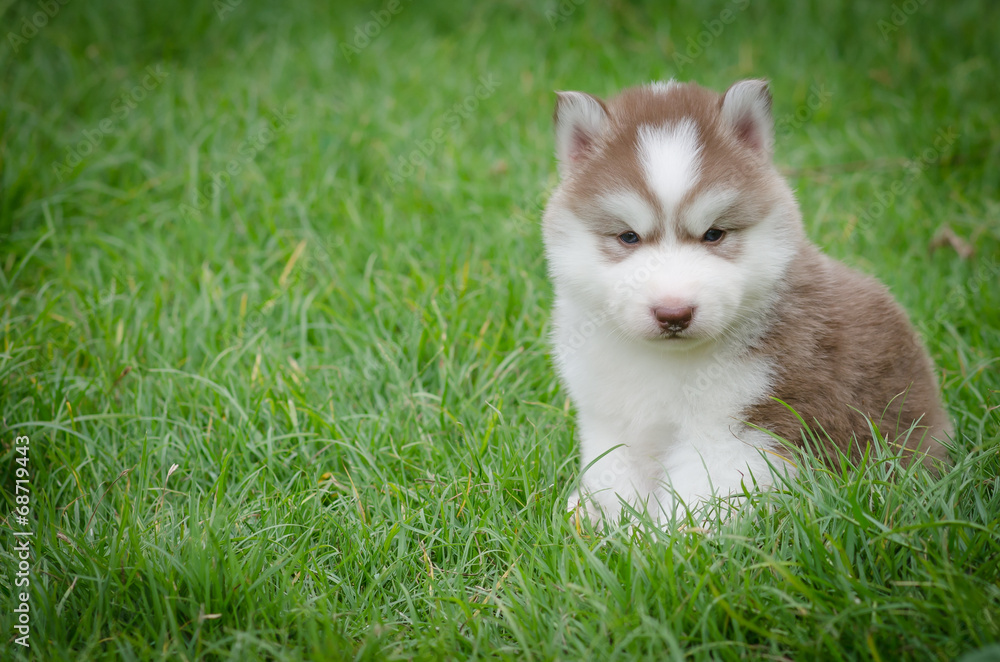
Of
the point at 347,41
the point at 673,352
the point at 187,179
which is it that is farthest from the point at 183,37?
the point at 673,352

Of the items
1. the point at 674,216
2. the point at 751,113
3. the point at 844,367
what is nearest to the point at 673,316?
the point at 674,216

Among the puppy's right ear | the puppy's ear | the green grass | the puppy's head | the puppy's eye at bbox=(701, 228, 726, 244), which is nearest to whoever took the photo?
the green grass

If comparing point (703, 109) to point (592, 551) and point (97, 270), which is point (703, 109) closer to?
point (592, 551)

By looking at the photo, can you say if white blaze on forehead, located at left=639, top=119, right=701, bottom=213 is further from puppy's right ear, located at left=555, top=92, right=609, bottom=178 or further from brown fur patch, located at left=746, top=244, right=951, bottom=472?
brown fur patch, located at left=746, top=244, right=951, bottom=472

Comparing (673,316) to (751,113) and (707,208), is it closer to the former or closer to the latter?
(707,208)

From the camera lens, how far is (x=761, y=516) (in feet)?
9.49

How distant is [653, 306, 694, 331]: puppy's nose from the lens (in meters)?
2.70

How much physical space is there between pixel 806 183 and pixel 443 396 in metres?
3.55

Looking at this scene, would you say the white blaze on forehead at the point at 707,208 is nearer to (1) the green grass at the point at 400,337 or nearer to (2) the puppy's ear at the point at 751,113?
(2) the puppy's ear at the point at 751,113

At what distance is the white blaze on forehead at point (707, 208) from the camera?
2795mm

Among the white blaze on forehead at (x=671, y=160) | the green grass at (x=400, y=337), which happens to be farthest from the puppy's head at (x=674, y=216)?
the green grass at (x=400, y=337)

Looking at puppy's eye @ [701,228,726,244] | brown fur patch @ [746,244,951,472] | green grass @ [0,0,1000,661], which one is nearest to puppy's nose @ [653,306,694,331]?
puppy's eye @ [701,228,726,244]

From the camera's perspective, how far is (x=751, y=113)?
10.0ft

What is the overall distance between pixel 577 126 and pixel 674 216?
646 mm
